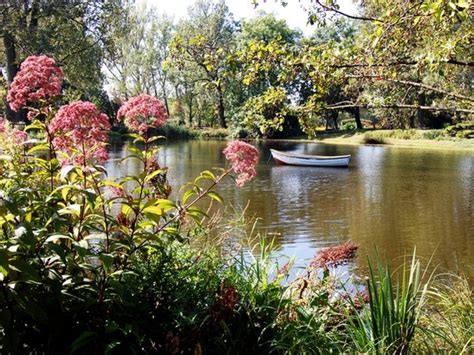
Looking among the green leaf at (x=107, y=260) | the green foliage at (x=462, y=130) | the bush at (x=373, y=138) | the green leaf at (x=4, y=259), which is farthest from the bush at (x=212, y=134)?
the green leaf at (x=4, y=259)

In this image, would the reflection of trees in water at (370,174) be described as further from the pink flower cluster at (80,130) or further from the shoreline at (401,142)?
the pink flower cluster at (80,130)

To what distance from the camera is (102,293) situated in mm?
2373

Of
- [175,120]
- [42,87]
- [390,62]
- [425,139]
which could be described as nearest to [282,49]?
[390,62]

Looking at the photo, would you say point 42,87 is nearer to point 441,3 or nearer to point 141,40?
point 441,3

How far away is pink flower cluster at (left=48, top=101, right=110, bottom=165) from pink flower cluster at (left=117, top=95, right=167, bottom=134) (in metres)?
0.14

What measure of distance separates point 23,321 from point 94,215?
1.88ft

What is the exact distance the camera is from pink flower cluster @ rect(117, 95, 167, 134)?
280cm

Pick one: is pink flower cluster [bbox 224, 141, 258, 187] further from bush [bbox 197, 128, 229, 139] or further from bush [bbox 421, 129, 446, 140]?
bush [bbox 197, 128, 229, 139]

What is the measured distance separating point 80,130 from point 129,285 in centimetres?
82

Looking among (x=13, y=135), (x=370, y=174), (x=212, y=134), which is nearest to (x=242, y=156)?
(x=13, y=135)

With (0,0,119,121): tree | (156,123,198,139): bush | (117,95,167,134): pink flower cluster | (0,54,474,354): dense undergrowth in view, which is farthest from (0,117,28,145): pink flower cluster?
(156,123,198,139): bush

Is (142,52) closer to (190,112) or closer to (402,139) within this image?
(190,112)

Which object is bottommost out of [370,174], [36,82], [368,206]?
[368,206]

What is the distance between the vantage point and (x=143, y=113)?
9.23ft
